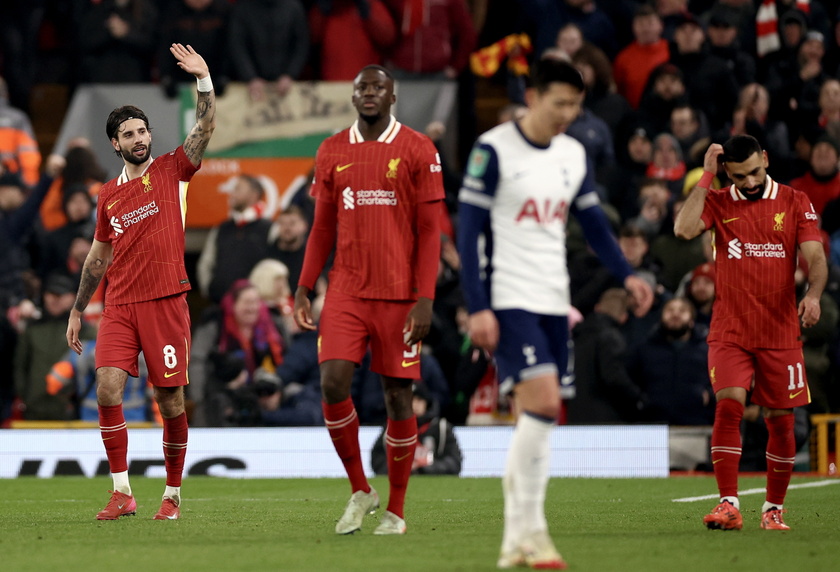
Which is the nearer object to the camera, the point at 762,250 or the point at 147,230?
the point at 762,250

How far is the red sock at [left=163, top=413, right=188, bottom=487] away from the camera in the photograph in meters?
9.36

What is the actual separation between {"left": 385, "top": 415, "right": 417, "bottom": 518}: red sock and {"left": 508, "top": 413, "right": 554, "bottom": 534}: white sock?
67.5 inches

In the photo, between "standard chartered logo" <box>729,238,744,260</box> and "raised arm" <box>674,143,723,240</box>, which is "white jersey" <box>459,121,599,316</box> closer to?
"raised arm" <box>674,143,723,240</box>

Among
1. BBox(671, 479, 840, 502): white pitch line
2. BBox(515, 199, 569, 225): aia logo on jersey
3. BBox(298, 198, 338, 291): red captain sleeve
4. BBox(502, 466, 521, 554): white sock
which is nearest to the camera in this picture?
BBox(502, 466, 521, 554): white sock

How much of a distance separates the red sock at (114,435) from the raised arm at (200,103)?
1690mm

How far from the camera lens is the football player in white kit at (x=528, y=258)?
6.63m

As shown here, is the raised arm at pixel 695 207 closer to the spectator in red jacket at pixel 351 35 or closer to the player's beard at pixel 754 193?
the player's beard at pixel 754 193

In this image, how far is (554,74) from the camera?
6816mm

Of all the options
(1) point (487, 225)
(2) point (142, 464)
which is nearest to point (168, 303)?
(1) point (487, 225)

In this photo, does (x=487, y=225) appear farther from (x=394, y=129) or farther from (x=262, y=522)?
(x=262, y=522)

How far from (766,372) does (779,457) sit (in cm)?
54

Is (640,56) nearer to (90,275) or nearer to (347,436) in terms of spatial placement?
(90,275)

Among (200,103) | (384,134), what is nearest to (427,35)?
(200,103)

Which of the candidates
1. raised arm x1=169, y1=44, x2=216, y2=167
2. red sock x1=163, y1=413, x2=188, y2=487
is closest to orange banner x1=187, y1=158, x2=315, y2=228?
raised arm x1=169, y1=44, x2=216, y2=167
